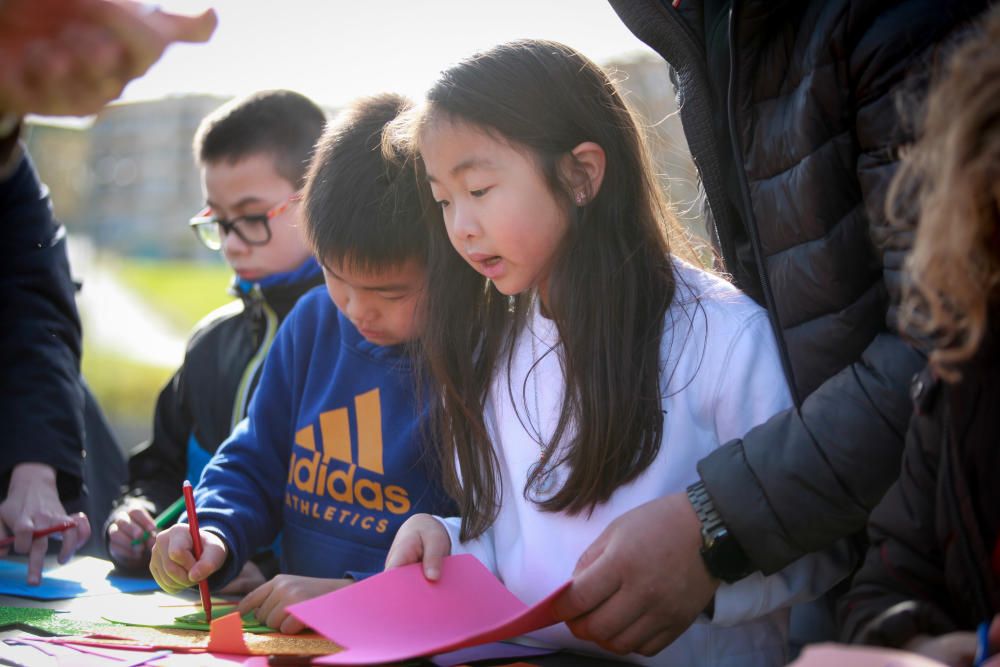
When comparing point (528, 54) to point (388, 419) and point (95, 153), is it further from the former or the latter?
point (95, 153)

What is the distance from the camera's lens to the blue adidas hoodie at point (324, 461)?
1.68 metres

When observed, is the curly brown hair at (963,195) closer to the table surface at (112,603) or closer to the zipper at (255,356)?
the table surface at (112,603)

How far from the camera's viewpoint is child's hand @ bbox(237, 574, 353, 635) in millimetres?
1435

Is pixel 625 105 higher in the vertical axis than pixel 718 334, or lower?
higher

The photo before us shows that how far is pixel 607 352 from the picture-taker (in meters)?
1.39

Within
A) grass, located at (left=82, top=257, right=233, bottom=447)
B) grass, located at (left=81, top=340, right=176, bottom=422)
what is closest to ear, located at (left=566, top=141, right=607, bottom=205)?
grass, located at (left=82, top=257, right=233, bottom=447)

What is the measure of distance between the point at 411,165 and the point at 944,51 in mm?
861

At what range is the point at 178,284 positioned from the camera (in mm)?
9750

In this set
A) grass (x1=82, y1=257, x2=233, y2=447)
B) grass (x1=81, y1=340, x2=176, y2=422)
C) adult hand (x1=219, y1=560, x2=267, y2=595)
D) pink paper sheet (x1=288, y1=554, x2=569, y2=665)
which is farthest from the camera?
grass (x1=81, y1=340, x2=176, y2=422)

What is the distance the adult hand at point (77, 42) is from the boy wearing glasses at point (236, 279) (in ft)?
3.75

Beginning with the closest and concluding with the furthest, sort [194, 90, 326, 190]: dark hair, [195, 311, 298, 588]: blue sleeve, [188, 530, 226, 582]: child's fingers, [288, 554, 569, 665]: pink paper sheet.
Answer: [288, 554, 569, 665]: pink paper sheet, [188, 530, 226, 582]: child's fingers, [195, 311, 298, 588]: blue sleeve, [194, 90, 326, 190]: dark hair

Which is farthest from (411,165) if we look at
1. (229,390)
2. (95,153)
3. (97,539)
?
(95,153)

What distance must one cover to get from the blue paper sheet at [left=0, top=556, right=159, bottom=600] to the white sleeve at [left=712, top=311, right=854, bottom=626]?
1041 millimetres

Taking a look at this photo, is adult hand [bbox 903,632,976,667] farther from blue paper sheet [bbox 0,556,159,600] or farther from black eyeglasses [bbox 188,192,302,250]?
black eyeglasses [bbox 188,192,302,250]
